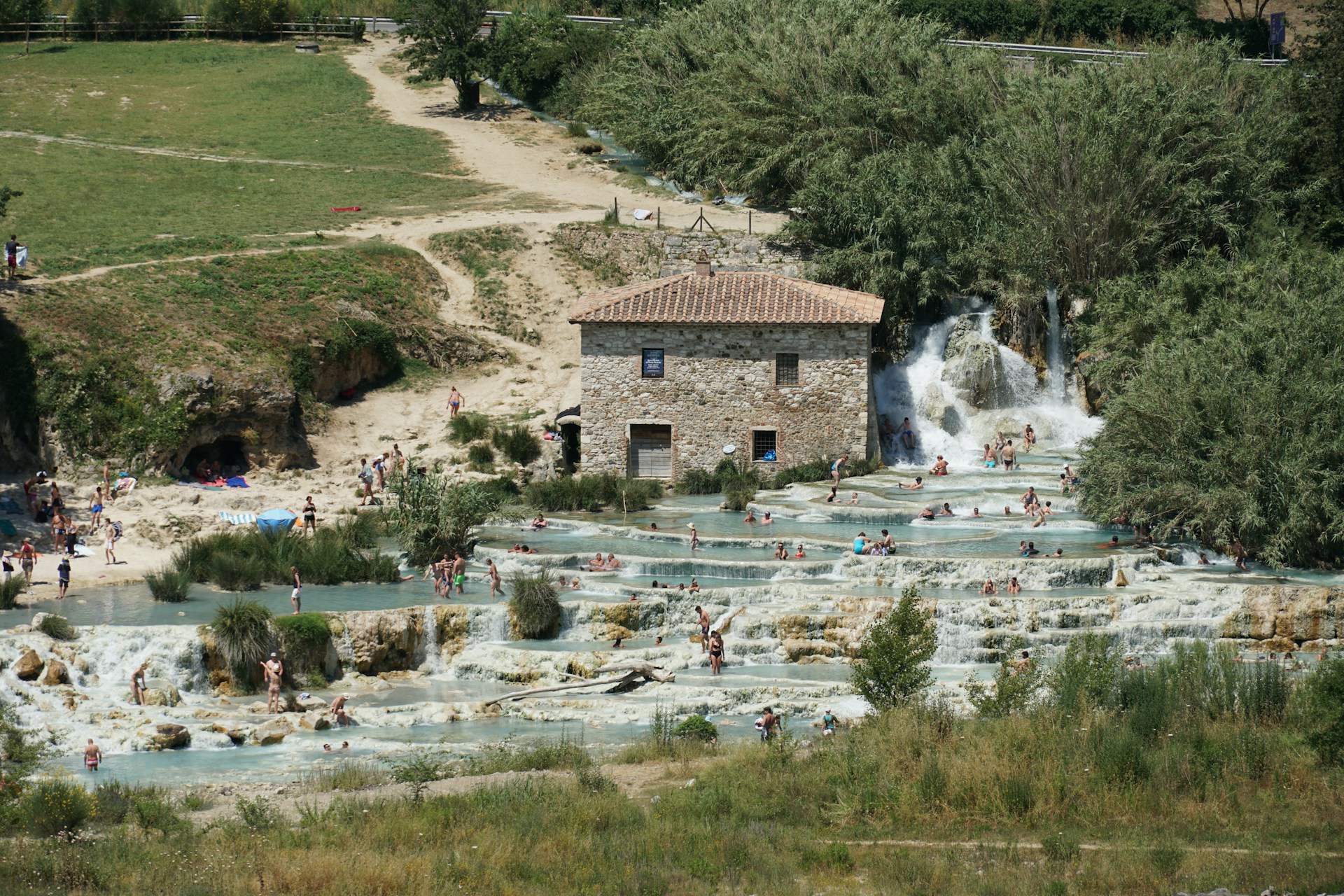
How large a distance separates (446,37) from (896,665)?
55.8 meters

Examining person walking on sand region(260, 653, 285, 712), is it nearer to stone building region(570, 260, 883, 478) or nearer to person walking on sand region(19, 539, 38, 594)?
person walking on sand region(19, 539, 38, 594)

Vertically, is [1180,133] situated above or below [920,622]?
above

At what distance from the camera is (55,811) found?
2014 centimetres

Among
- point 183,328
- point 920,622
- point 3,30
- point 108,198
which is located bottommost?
point 920,622

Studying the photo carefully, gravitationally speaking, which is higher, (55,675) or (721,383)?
(721,383)

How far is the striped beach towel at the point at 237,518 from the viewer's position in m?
39.8

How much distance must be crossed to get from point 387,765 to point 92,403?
22.3m

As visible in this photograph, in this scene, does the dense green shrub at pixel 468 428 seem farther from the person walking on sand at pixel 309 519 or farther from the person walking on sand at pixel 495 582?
the person walking on sand at pixel 495 582

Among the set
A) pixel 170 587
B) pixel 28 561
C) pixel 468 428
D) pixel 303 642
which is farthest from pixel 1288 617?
pixel 28 561

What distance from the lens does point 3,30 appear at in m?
86.6

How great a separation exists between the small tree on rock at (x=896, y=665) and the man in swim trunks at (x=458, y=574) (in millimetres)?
12267

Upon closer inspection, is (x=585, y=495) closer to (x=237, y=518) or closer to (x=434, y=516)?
(x=434, y=516)

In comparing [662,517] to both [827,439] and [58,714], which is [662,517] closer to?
[827,439]

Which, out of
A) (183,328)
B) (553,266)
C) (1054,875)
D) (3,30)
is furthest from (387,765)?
(3,30)
